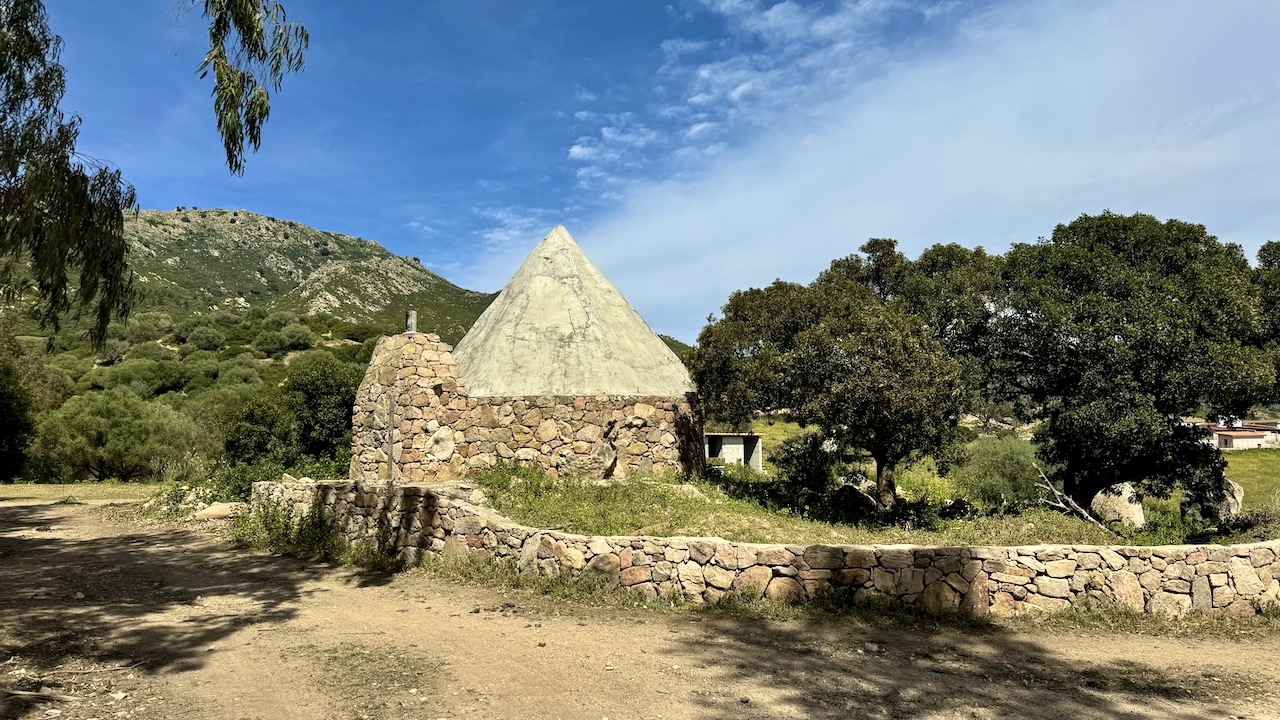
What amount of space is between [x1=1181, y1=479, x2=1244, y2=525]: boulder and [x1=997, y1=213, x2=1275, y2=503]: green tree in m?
1.19

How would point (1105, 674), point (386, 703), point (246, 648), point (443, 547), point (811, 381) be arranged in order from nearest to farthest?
1. point (386, 703)
2. point (1105, 674)
3. point (246, 648)
4. point (443, 547)
5. point (811, 381)

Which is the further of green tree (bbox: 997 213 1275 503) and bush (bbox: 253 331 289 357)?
bush (bbox: 253 331 289 357)

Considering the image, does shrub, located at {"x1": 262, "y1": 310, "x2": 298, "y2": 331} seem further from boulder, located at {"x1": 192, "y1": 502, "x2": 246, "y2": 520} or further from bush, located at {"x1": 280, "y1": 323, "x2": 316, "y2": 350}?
boulder, located at {"x1": 192, "y1": 502, "x2": 246, "y2": 520}

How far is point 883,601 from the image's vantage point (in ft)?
28.0

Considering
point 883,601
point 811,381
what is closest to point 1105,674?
point 883,601

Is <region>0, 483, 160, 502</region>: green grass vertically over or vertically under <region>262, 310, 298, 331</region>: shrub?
under

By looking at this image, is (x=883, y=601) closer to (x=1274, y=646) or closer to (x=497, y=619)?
(x=1274, y=646)

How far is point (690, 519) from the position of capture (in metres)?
11.7

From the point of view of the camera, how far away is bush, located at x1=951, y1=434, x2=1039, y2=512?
2308 cm

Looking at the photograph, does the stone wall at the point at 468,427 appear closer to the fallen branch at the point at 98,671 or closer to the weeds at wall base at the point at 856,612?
the weeds at wall base at the point at 856,612

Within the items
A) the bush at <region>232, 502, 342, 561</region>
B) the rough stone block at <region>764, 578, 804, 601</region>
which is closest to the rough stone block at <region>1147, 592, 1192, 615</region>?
the rough stone block at <region>764, 578, 804, 601</region>

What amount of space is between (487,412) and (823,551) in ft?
27.3

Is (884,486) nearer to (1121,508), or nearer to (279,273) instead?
(1121,508)

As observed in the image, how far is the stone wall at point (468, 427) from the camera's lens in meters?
14.7
